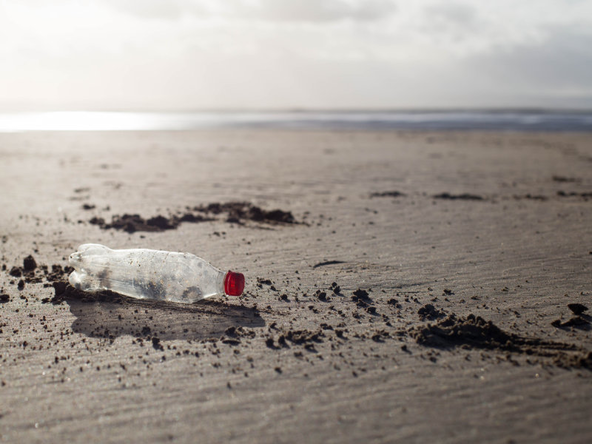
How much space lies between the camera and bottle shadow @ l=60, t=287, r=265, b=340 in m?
2.78

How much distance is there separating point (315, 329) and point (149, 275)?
128 cm

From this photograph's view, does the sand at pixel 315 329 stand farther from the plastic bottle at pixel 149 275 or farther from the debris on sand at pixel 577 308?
the plastic bottle at pixel 149 275

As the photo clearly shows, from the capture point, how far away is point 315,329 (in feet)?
9.22

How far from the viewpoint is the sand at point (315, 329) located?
2.04 m

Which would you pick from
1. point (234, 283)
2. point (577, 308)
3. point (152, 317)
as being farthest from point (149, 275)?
point (577, 308)

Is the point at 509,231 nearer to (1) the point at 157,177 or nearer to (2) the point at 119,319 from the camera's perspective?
(2) the point at 119,319

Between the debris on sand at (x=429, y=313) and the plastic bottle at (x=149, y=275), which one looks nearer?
the debris on sand at (x=429, y=313)

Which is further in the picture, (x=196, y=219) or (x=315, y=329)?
(x=196, y=219)

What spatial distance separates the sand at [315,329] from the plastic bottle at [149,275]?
0.39 feet

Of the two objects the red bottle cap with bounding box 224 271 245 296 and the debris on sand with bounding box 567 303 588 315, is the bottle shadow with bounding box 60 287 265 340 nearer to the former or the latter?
the red bottle cap with bounding box 224 271 245 296

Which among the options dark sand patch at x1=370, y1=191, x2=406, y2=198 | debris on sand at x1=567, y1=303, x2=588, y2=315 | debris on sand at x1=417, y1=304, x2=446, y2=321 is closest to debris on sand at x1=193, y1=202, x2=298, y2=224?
dark sand patch at x1=370, y1=191, x2=406, y2=198

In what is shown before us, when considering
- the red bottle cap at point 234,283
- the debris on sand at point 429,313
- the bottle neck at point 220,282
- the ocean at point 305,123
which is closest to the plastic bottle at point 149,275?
the bottle neck at point 220,282

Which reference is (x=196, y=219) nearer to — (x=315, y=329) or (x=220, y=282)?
(x=220, y=282)

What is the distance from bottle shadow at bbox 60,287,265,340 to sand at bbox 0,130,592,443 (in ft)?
0.05
